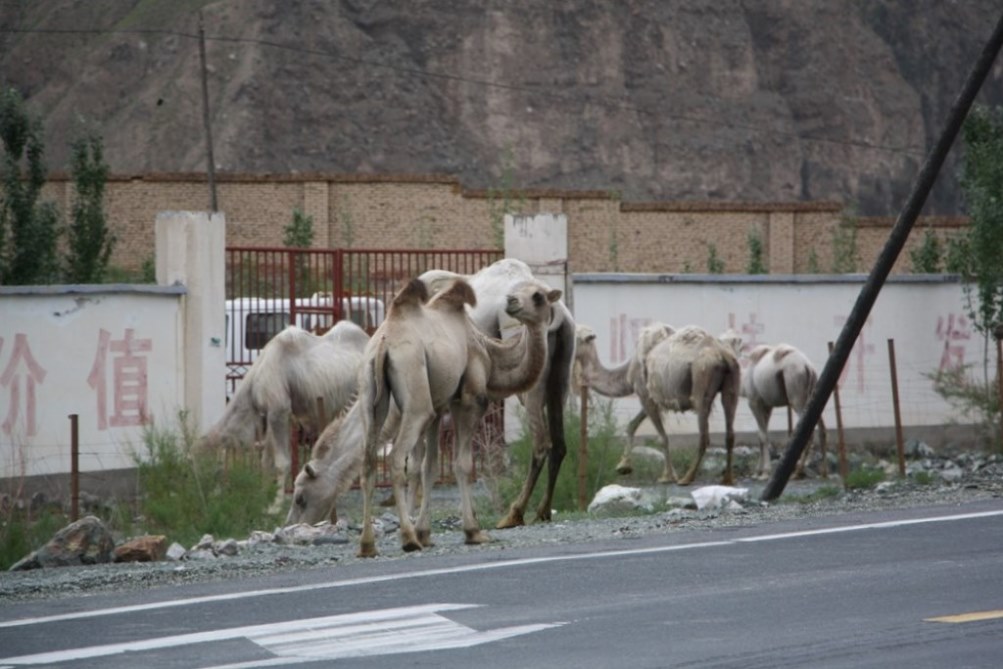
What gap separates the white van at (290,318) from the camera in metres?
23.8

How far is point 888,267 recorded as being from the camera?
18.1m

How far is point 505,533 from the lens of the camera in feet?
49.2

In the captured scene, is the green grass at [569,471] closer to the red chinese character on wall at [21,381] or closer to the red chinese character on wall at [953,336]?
the red chinese character on wall at [21,381]

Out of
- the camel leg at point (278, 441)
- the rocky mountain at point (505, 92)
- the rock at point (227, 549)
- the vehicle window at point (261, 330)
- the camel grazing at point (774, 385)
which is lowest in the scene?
the rock at point (227, 549)

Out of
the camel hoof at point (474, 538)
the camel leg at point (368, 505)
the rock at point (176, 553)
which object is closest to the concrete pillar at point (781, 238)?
the rock at point (176, 553)

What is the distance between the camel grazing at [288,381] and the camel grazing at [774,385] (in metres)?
5.88

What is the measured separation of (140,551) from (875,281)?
7.51m

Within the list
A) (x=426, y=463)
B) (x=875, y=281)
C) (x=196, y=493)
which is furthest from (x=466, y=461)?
(x=875, y=281)

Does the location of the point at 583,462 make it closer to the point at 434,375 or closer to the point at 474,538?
the point at 474,538

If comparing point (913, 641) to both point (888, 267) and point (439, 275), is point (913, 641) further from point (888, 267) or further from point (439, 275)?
point (888, 267)

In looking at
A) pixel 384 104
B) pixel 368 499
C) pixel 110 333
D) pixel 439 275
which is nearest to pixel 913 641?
pixel 368 499

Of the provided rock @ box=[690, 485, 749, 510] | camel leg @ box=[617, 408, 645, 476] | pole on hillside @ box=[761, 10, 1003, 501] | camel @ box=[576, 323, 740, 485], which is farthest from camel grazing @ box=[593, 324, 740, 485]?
rock @ box=[690, 485, 749, 510]

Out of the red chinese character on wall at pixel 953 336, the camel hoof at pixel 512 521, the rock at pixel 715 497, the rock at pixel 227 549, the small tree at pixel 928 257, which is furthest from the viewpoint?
the small tree at pixel 928 257

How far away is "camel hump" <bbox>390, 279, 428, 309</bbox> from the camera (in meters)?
13.8
